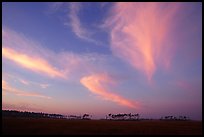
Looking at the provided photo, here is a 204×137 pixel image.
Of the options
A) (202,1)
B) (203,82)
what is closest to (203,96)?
(203,82)

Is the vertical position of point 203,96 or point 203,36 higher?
point 203,36

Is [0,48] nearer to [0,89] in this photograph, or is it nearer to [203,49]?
[0,89]

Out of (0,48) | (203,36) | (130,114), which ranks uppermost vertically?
(130,114)

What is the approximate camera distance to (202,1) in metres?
10.3

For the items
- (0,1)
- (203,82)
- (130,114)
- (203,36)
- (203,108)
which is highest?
(130,114)

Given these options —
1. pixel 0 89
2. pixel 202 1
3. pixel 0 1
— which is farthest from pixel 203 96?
pixel 0 1

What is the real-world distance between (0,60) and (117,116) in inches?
5317

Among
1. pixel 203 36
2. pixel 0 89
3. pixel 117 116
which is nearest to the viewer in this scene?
pixel 0 89

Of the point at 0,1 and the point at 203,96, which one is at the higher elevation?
the point at 0,1

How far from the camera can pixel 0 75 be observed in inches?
390

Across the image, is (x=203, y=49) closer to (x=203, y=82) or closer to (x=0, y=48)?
(x=203, y=82)

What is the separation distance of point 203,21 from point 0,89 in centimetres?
833

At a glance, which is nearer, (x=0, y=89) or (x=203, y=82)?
(x=0, y=89)

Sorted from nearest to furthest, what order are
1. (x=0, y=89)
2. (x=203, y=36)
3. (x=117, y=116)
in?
(x=0, y=89)
(x=203, y=36)
(x=117, y=116)
